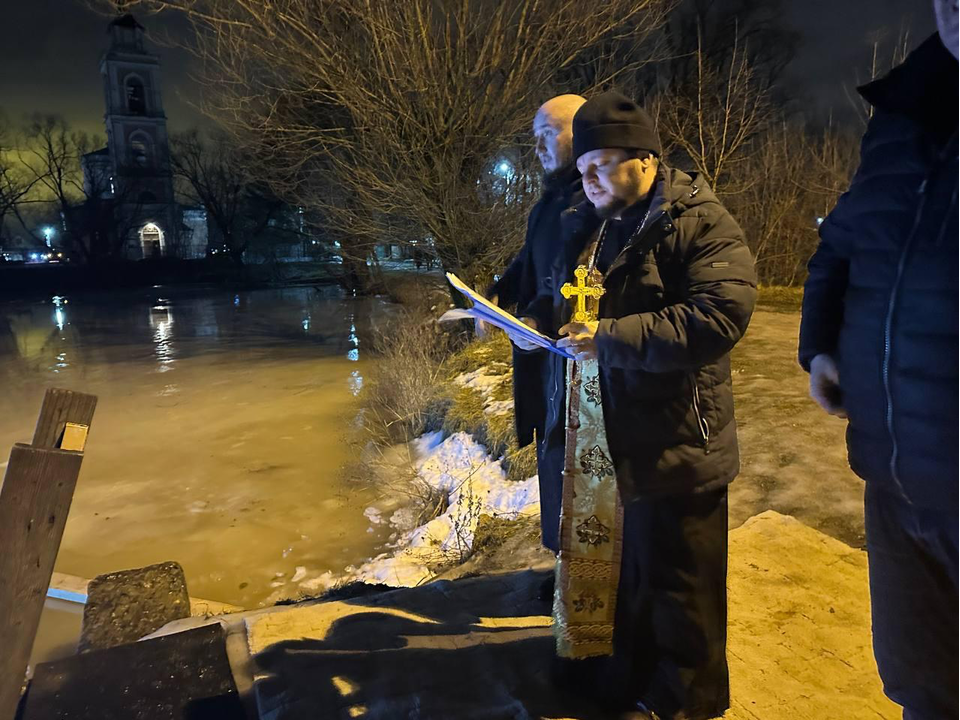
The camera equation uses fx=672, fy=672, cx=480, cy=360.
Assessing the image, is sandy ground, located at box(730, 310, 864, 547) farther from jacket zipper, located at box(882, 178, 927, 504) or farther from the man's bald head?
jacket zipper, located at box(882, 178, 927, 504)

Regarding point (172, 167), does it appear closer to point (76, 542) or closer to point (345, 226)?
point (345, 226)

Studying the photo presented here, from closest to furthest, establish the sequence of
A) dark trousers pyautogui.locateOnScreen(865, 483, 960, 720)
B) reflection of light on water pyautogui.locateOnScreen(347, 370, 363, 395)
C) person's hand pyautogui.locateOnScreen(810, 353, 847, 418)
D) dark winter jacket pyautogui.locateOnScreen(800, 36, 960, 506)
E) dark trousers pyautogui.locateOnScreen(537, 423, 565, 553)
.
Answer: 1. dark winter jacket pyautogui.locateOnScreen(800, 36, 960, 506)
2. dark trousers pyautogui.locateOnScreen(865, 483, 960, 720)
3. person's hand pyautogui.locateOnScreen(810, 353, 847, 418)
4. dark trousers pyautogui.locateOnScreen(537, 423, 565, 553)
5. reflection of light on water pyautogui.locateOnScreen(347, 370, 363, 395)

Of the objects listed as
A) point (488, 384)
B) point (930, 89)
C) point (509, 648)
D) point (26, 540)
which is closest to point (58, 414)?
point (26, 540)

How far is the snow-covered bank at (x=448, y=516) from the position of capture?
4914 millimetres

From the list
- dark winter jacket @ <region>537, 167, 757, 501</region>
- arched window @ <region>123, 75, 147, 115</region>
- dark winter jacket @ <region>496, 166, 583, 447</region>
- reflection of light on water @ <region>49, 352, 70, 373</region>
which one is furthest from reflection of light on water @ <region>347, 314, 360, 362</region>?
arched window @ <region>123, 75, 147, 115</region>

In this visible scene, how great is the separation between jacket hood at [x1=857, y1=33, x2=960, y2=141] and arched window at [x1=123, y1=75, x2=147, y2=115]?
198 feet

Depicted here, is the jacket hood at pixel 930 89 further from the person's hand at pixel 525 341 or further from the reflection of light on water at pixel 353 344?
the reflection of light on water at pixel 353 344

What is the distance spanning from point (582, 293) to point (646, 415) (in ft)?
1.38

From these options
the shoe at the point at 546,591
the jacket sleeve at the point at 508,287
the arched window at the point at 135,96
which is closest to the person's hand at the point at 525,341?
the jacket sleeve at the point at 508,287

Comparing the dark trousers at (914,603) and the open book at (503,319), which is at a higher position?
the open book at (503,319)

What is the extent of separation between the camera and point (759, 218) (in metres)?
16.3

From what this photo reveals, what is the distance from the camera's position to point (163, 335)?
56.4 feet

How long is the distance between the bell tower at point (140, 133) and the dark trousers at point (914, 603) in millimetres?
49918

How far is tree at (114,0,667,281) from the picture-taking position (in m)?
9.59
